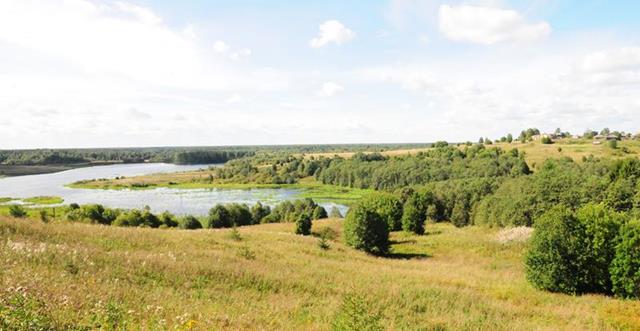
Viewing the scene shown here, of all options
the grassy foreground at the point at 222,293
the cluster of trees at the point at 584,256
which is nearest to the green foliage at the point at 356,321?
the grassy foreground at the point at 222,293

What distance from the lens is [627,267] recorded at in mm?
22203

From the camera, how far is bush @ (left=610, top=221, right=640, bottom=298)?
72.1 feet

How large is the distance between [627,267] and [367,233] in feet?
64.0

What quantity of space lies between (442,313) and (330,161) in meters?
185

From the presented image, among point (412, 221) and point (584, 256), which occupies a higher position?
point (584, 256)

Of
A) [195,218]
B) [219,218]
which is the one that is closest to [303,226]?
[219,218]

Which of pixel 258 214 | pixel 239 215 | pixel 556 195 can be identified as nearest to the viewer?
pixel 556 195

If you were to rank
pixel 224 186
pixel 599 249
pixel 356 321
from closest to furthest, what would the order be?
pixel 356 321 → pixel 599 249 → pixel 224 186

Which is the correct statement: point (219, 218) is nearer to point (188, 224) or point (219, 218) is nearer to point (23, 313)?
point (188, 224)

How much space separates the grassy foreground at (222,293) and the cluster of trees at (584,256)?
5.39ft

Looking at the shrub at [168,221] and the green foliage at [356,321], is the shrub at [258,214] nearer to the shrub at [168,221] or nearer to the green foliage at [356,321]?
the shrub at [168,221]

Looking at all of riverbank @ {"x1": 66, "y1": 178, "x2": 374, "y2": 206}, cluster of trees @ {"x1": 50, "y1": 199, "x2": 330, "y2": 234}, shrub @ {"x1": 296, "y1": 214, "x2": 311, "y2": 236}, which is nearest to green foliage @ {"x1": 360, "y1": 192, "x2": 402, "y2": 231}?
shrub @ {"x1": 296, "y1": 214, "x2": 311, "y2": 236}

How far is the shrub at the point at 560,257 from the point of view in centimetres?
2244

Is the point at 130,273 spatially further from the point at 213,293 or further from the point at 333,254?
the point at 333,254
